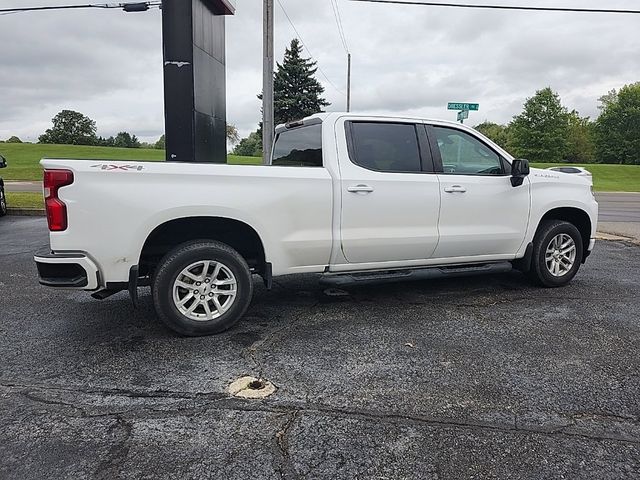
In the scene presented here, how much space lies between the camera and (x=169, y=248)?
4.45 meters

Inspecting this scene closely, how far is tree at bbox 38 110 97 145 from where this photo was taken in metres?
86.2

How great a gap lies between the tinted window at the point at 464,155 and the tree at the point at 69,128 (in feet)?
297

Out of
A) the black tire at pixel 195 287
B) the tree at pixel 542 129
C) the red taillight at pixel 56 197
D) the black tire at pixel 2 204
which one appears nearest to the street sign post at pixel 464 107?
the black tire at pixel 195 287

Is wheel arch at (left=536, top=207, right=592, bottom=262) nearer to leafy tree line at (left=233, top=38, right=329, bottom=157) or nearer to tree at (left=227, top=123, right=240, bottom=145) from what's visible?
leafy tree line at (left=233, top=38, right=329, bottom=157)

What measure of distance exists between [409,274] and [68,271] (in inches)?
127

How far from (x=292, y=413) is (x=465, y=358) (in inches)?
60.0

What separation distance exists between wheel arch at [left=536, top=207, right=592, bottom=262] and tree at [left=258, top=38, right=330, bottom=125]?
126ft

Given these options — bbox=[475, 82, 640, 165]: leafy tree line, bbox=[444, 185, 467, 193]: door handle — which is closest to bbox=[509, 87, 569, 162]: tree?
bbox=[475, 82, 640, 165]: leafy tree line

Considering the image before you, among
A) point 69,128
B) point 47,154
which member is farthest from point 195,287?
point 69,128

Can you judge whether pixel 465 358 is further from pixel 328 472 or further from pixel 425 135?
pixel 425 135

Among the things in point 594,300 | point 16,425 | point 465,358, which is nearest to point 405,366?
point 465,358

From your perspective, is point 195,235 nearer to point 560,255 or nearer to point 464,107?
point 560,255

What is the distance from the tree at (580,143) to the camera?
78.5 m

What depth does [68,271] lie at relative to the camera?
12.7 feet
